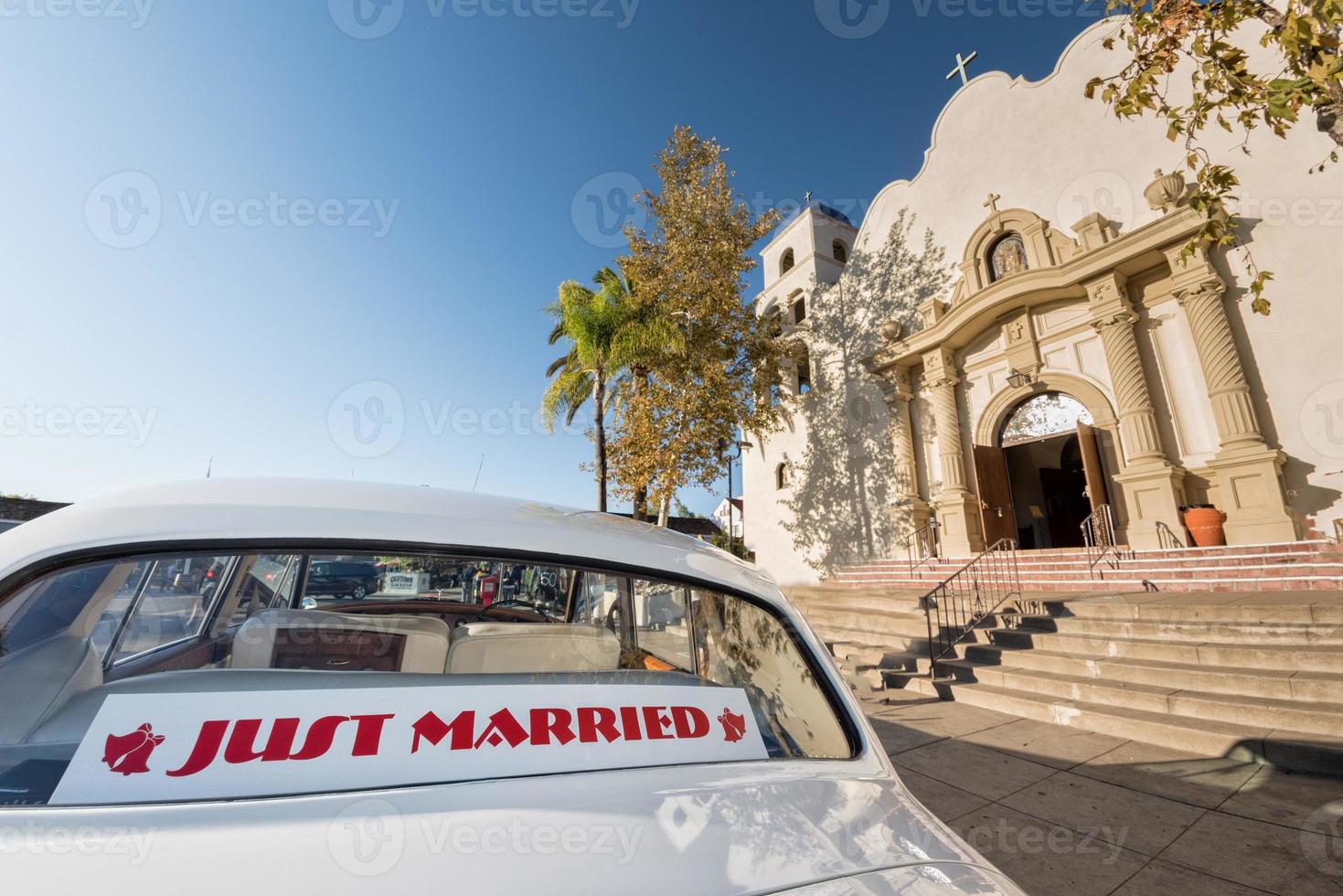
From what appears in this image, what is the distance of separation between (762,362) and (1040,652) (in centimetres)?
974

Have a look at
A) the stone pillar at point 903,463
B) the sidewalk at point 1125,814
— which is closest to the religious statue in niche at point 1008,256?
the stone pillar at point 903,463

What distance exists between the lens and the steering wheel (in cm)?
194

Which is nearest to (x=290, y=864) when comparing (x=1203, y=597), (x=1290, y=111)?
(x=1290, y=111)

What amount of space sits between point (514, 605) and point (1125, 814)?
171 inches

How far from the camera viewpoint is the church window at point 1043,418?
11.5m

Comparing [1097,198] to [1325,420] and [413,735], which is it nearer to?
[1325,420]

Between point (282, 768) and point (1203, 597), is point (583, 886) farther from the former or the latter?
point (1203, 597)

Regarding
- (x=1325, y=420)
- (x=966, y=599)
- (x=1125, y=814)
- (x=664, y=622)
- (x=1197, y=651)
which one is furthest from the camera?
(x=966, y=599)

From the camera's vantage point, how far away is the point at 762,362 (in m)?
14.8

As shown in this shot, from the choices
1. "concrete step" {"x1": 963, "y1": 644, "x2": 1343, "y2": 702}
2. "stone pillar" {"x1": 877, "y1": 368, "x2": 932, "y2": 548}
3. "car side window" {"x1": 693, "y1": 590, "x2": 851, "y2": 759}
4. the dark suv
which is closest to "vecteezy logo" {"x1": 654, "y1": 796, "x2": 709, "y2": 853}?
"car side window" {"x1": 693, "y1": 590, "x2": 851, "y2": 759}

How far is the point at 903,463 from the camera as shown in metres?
13.5

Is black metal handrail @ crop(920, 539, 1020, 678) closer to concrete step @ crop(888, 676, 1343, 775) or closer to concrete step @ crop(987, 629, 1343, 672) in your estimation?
concrete step @ crop(987, 629, 1343, 672)

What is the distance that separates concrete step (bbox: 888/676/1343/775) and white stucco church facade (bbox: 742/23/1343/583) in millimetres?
5763

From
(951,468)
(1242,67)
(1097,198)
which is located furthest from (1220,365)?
(1242,67)
